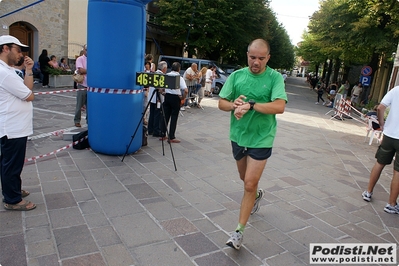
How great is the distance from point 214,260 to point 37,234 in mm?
1672

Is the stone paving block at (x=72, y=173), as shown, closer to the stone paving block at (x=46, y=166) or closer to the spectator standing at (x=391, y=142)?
the stone paving block at (x=46, y=166)

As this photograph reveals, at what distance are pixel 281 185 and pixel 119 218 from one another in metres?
2.61

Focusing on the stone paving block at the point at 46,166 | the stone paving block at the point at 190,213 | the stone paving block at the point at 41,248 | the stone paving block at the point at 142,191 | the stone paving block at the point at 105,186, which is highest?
the stone paving block at the point at 190,213

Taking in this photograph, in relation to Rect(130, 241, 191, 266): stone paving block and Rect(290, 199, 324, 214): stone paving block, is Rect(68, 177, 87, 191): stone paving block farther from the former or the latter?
Rect(290, 199, 324, 214): stone paving block

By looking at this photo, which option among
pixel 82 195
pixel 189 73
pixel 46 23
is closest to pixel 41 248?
pixel 82 195

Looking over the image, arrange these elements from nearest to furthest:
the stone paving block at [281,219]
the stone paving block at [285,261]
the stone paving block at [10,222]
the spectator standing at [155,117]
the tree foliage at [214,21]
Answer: the stone paving block at [285,261] → the stone paving block at [10,222] → the stone paving block at [281,219] → the spectator standing at [155,117] → the tree foliage at [214,21]

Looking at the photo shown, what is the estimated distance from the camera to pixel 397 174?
4184 mm

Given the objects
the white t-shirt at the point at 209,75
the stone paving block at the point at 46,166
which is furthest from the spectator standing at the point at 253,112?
the white t-shirt at the point at 209,75

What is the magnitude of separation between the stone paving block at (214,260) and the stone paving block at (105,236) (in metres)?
0.79

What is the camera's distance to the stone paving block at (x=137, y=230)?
309cm

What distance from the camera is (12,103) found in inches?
128

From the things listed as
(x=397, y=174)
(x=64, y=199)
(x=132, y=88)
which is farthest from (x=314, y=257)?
(x=132, y=88)

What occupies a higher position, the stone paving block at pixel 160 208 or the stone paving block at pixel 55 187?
the stone paving block at pixel 160 208

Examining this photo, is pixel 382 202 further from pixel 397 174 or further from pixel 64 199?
pixel 64 199
